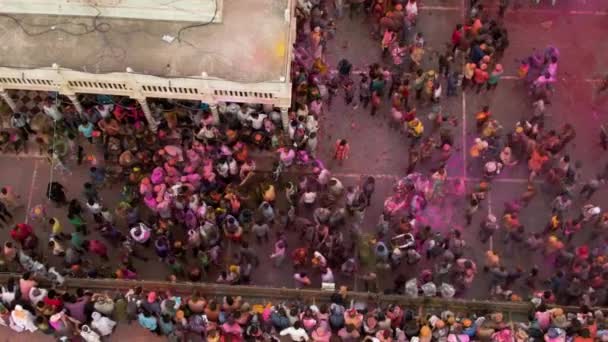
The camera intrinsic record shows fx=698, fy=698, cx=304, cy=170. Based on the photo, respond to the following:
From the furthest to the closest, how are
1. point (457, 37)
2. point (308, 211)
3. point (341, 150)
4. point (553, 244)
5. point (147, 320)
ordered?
point (457, 37) < point (341, 150) < point (308, 211) < point (553, 244) < point (147, 320)

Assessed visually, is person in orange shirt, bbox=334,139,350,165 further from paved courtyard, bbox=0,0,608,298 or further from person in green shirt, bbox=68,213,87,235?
person in green shirt, bbox=68,213,87,235

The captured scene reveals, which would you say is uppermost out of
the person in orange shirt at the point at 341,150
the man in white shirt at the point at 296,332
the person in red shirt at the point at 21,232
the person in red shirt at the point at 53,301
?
the person in orange shirt at the point at 341,150

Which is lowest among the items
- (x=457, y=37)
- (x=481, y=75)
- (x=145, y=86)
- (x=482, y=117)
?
(x=482, y=117)

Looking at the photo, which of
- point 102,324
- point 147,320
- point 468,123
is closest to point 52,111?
point 102,324

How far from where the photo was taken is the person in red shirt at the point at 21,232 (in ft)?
67.6

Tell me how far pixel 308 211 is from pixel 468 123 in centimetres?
673

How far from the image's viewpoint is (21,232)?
812 inches

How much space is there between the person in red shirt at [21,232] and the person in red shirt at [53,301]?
291cm

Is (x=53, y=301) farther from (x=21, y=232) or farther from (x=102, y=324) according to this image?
(x=21, y=232)

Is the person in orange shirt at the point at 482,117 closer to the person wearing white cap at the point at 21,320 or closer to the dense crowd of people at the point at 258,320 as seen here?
the dense crowd of people at the point at 258,320

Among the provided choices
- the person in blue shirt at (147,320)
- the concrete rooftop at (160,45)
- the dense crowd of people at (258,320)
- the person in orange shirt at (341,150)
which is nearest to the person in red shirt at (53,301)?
the dense crowd of people at (258,320)

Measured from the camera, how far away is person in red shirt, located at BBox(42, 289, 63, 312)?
60.6 ft

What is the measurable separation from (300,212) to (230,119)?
379 cm

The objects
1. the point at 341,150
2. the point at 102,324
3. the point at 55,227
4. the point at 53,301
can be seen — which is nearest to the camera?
the point at 53,301
